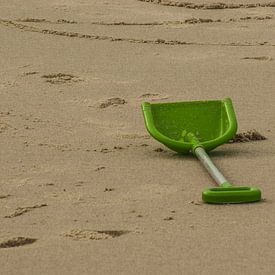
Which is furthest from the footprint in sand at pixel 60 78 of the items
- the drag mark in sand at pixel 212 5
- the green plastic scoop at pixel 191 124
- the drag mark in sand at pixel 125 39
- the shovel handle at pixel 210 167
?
the drag mark in sand at pixel 212 5

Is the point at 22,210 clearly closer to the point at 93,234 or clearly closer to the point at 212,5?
the point at 93,234

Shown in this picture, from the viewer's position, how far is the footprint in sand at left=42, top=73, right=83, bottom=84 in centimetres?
577

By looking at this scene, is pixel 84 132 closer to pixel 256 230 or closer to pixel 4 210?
pixel 4 210

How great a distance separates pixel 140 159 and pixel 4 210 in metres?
0.74

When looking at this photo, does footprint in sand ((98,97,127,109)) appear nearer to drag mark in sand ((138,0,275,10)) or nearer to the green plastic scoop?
the green plastic scoop

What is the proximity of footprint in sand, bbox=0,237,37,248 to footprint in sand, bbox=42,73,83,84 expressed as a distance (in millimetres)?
2136

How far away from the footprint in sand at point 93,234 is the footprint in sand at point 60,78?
2.08 meters

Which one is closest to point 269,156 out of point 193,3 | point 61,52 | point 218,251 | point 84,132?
point 84,132

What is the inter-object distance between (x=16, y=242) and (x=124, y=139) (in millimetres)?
1273

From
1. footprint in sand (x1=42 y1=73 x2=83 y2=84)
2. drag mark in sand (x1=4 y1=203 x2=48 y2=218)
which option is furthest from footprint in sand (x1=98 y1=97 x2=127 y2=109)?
drag mark in sand (x1=4 y1=203 x2=48 y2=218)

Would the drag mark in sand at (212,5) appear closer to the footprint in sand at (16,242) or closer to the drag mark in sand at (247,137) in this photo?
the drag mark in sand at (247,137)

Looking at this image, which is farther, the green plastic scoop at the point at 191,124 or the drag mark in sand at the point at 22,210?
the green plastic scoop at the point at 191,124

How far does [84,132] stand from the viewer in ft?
16.3

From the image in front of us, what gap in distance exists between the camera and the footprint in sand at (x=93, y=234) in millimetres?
3699
